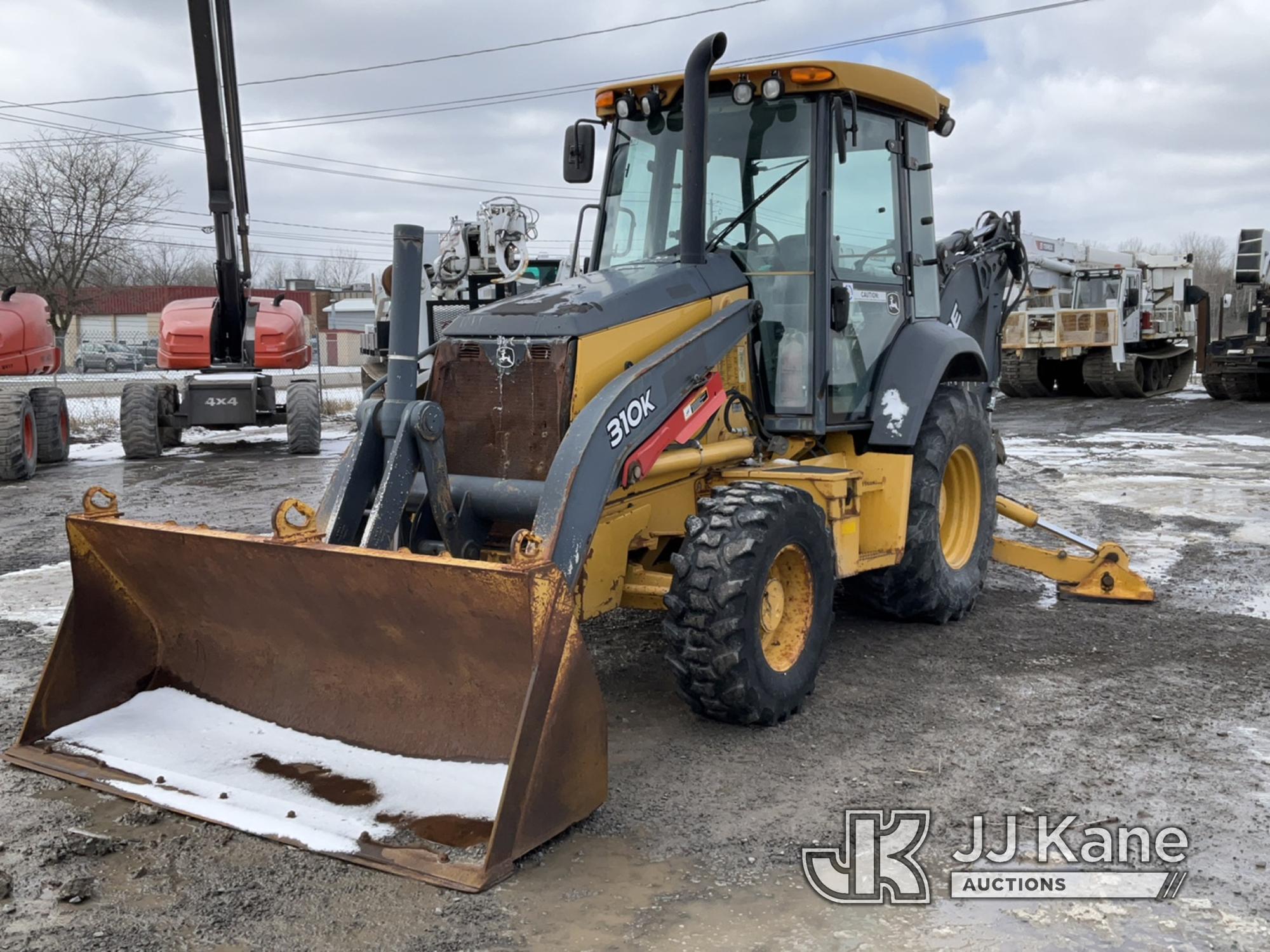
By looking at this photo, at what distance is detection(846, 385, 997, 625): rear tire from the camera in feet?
18.7

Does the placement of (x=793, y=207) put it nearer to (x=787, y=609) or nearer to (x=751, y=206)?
(x=751, y=206)

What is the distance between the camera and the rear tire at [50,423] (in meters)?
13.8

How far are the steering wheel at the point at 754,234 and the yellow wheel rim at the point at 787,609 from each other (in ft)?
4.99

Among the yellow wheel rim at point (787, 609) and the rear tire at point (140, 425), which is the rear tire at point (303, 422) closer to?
the rear tire at point (140, 425)

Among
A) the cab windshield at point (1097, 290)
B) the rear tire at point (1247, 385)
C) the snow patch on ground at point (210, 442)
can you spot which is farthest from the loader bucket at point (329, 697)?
the cab windshield at point (1097, 290)

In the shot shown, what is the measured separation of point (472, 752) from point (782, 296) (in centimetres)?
256

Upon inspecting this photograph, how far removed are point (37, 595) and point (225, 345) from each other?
8566mm

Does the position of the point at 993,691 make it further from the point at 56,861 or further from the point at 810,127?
the point at 56,861

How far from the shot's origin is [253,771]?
3.92 meters

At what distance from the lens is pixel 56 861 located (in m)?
3.50

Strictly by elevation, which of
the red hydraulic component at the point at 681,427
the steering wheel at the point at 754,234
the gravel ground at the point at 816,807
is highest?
the steering wheel at the point at 754,234

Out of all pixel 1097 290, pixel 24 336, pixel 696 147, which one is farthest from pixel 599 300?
pixel 1097 290

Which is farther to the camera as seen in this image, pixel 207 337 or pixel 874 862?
pixel 207 337

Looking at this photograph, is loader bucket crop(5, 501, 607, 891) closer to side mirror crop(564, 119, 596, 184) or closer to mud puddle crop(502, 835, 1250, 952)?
mud puddle crop(502, 835, 1250, 952)
